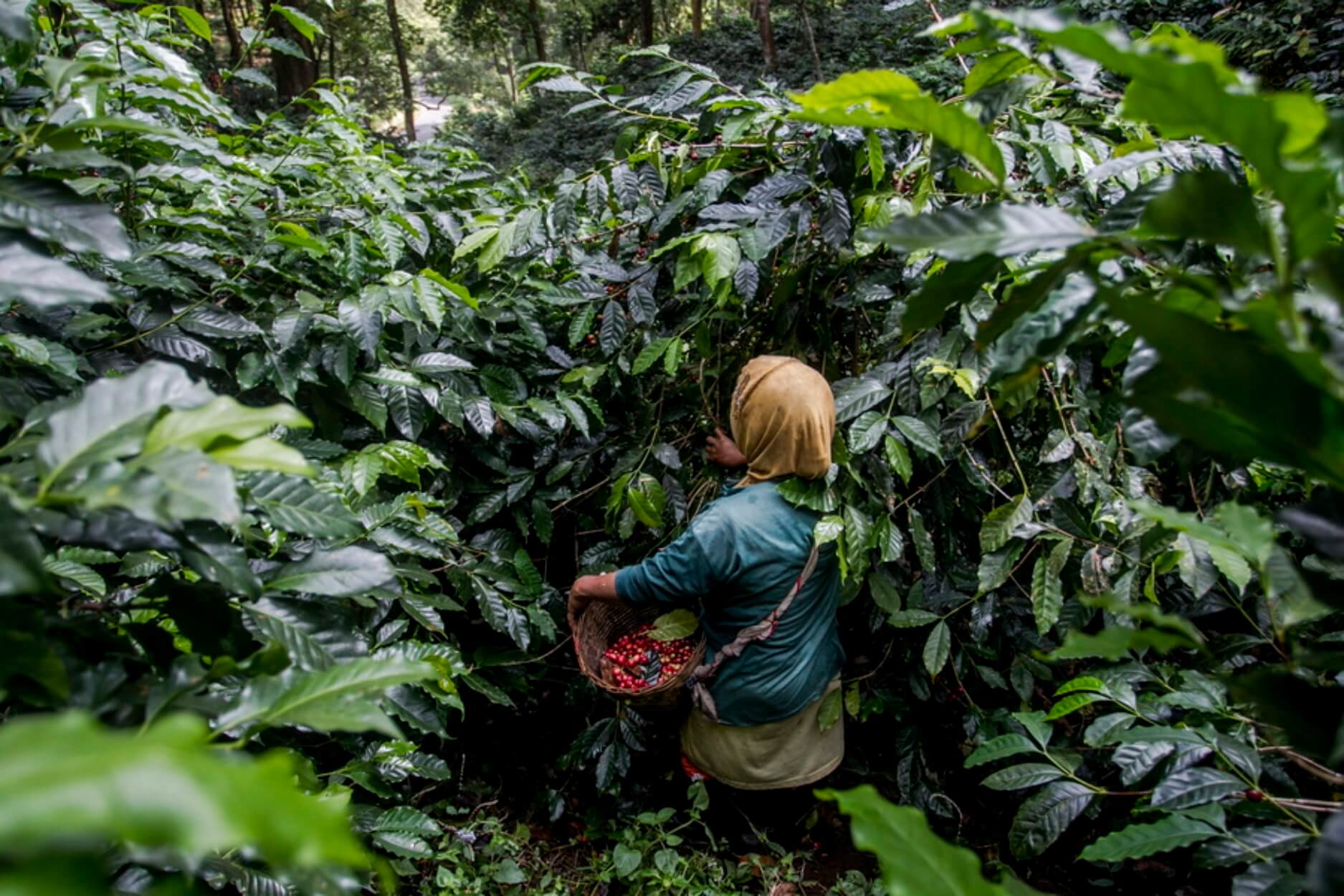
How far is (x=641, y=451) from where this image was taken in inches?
98.2

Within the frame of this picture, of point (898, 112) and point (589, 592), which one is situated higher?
point (898, 112)

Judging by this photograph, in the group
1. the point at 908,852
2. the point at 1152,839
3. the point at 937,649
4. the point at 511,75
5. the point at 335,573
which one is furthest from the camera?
the point at 511,75

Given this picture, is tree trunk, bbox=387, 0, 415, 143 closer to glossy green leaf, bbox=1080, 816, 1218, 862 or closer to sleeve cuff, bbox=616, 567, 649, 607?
sleeve cuff, bbox=616, 567, 649, 607

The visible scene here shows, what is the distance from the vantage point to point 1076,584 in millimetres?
2092

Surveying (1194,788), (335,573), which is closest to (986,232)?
(335,573)

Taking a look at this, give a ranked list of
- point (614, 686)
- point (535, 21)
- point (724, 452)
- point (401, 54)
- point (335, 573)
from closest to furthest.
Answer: point (335, 573)
point (614, 686)
point (724, 452)
point (401, 54)
point (535, 21)

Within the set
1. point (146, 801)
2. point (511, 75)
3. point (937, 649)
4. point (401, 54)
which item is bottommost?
point (937, 649)

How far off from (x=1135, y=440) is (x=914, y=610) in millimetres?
1346

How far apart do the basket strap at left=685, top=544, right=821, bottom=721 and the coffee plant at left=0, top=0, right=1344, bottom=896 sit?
163mm

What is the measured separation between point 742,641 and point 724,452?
0.55 metres

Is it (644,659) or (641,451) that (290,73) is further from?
(644,659)

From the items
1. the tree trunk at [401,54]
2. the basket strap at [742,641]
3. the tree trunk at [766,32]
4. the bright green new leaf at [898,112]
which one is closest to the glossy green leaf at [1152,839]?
the basket strap at [742,641]

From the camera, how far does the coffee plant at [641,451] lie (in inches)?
23.7

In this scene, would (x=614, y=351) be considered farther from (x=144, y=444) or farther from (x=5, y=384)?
(x=144, y=444)
